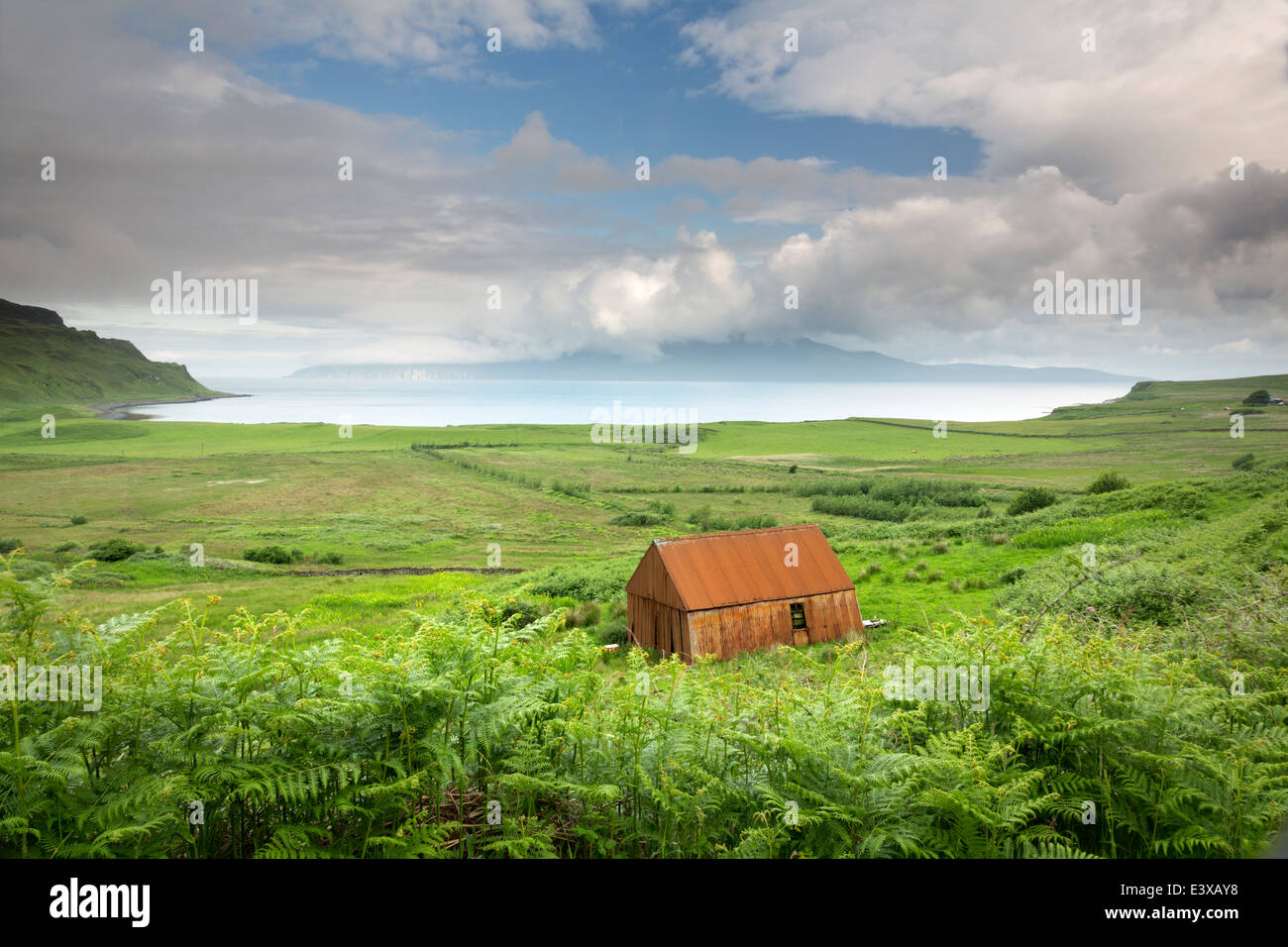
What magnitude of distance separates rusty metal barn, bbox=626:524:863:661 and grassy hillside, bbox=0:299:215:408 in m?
94.8

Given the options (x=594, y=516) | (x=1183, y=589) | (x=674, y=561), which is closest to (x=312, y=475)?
(x=594, y=516)

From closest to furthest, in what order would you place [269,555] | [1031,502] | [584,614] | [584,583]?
[584,614] < [584,583] < [269,555] < [1031,502]

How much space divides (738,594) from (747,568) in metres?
1.36

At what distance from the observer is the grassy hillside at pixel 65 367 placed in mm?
90500

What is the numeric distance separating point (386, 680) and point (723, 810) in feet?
7.06

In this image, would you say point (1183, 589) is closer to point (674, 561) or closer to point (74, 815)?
point (674, 561)

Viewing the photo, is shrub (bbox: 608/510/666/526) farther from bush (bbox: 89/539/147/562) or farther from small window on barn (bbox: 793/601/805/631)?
small window on barn (bbox: 793/601/805/631)

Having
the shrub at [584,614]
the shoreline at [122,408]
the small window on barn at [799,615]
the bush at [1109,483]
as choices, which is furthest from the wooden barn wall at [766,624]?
the shoreline at [122,408]

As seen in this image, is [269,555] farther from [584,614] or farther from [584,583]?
[584,614]

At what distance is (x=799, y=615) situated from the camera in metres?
26.9

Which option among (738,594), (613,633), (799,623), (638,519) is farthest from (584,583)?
(638,519)

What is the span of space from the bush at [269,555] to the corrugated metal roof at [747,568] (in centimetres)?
3042

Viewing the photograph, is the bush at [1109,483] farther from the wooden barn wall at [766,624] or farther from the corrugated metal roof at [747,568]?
the wooden barn wall at [766,624]
